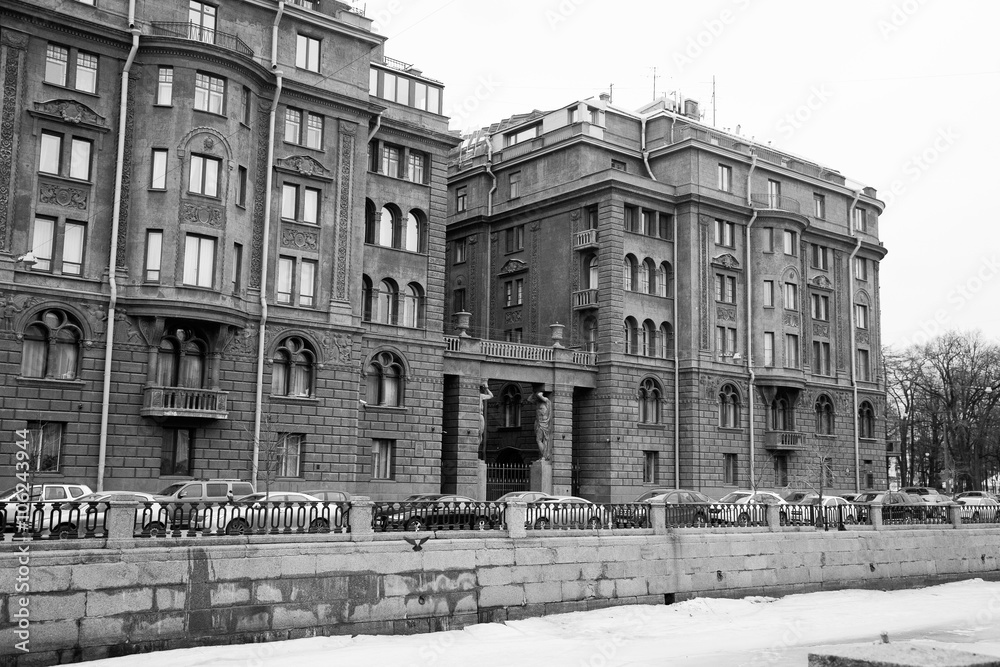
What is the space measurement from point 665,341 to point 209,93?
2902cm

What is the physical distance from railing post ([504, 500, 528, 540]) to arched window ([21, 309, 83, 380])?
56.0 feet

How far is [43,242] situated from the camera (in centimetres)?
3409

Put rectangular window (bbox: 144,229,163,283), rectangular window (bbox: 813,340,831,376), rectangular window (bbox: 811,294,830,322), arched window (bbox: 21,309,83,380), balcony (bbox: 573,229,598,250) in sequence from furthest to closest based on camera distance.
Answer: rectangular window (bbox: 811,294,830,322) → rectangular window (bbox: 813,340,831,376) → balcony (bbox: 573,229,598,250) → rectangular window (bbox: 144,229,163,283) → arched window (bbox: 21,309,83,380)

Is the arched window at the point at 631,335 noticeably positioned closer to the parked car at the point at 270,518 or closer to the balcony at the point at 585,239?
the balcony at the point at 585,239

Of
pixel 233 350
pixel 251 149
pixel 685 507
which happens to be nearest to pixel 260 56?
pixel 251 149

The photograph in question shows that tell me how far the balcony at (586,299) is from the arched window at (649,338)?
3253 millimetres

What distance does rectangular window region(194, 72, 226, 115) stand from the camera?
120 ft

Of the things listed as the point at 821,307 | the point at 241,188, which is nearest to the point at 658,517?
the point at 241,188

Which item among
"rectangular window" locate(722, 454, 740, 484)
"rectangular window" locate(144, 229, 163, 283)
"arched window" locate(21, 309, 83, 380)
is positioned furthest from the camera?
"rectangular window" locate(722, 454, 740, 484)

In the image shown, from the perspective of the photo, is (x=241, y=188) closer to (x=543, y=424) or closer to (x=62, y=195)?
(x=62, y=195)

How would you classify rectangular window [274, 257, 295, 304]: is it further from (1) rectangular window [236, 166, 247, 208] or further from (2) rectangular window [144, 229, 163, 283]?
(2) rectangular window [144, 229, 163, 283]

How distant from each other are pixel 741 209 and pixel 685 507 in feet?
98.9

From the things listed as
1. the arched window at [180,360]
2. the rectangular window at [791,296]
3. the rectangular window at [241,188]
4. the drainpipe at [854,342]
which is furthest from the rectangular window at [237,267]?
the drainpipe at [854,342]

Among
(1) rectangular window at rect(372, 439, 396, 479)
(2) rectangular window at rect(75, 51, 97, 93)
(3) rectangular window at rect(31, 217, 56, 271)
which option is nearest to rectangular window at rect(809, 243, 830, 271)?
(1) rectangular window at rect(372, 439, 396, 479)
